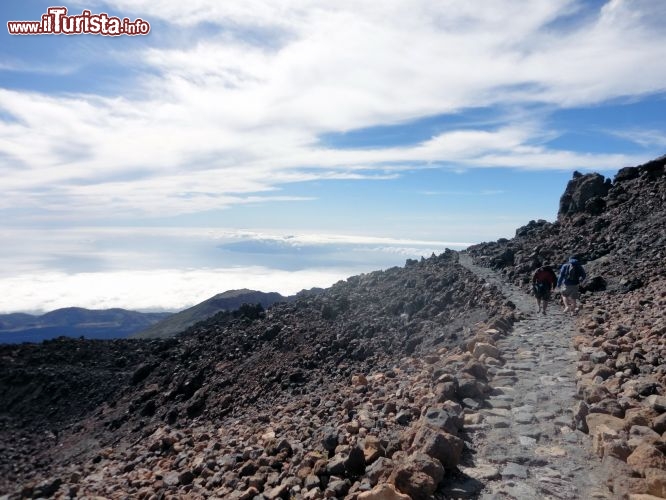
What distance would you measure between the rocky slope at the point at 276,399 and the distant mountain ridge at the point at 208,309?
1256 inches

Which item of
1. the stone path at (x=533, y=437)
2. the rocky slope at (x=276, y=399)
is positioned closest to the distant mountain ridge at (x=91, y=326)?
the rocky slope at (x=276, y=399)

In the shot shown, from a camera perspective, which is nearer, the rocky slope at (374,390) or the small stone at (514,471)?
the small stone at (514,471)

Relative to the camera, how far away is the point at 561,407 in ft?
26.7

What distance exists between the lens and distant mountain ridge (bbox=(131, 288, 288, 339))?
61.3 meters

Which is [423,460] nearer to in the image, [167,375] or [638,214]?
[167,375]

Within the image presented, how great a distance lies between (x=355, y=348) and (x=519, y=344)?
6.41m

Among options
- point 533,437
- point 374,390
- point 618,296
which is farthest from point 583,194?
point 533,437

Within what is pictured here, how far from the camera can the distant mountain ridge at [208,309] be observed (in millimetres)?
61281

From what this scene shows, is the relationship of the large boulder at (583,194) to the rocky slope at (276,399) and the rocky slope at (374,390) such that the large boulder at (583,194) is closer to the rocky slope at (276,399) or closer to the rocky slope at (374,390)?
the rocky slope at (374,390)

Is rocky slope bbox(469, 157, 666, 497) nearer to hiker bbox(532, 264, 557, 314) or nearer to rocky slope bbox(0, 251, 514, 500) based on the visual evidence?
hiker bbox(532, 264, 557, 314)

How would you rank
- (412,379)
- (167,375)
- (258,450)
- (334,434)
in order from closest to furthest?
(334,434)
(258,450)
(412,379)
(167,375)

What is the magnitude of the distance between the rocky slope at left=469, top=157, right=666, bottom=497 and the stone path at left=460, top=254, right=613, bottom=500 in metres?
0.32

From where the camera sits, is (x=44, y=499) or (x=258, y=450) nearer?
(x=258, y=450)

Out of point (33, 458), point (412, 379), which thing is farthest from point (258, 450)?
point (33, 458)
